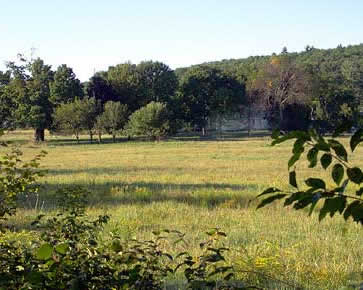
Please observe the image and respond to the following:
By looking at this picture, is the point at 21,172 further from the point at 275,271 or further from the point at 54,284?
the point at 275,271

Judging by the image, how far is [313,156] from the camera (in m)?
1.60

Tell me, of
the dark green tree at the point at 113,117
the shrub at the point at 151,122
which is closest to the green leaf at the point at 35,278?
the shrub at the point at 151,122

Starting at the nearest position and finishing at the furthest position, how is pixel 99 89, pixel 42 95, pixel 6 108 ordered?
pixel 6 108 → pixel 42 95 → pixel 99 89

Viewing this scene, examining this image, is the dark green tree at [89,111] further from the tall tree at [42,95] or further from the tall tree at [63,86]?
the tall tree at [42,95]

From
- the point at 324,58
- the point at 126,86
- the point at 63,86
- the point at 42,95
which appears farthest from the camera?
the point at 324,58

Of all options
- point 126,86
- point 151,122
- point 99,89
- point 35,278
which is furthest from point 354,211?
point 126,86

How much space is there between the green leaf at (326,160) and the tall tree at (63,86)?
3130 inches

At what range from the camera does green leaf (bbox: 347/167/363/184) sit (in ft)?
5.17

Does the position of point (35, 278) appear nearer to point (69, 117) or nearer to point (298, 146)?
point (298, 146)

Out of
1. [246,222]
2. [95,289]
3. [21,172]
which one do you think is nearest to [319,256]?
[246,222]

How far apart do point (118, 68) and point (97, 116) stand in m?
17.4

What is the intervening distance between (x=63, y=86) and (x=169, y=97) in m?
18.2

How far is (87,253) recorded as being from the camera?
3021 mm

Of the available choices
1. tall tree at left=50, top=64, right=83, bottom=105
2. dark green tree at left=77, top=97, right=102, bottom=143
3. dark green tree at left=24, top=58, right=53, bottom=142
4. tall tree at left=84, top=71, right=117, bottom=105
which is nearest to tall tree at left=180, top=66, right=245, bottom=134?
tall tree at left=84, top=71, right=117, bottom=105
